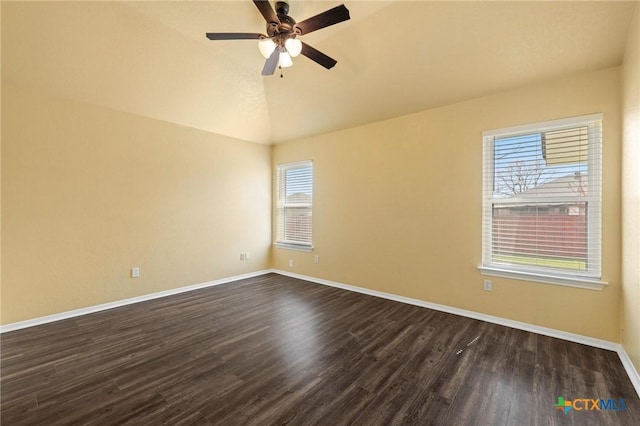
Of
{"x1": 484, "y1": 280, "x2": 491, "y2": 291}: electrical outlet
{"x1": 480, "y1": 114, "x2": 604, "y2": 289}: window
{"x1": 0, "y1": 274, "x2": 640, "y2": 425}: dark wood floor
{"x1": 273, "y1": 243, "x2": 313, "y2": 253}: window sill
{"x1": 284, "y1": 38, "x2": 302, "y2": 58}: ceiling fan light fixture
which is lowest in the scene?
{"x1": 0, "y1": 274, "x2": 640, "y2": 425}: dark wood floor

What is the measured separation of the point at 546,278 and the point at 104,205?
5280 millimetres

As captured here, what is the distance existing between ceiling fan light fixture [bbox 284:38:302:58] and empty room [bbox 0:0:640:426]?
0.8 inches

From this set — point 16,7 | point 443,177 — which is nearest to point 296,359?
point 443,177

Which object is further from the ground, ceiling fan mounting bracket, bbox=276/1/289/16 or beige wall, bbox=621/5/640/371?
ceiling fan mounting bracket, bbox=276/1/289/16

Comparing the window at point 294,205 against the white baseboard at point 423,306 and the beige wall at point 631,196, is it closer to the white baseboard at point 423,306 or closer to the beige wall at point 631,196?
the white baseboard at point 423,306

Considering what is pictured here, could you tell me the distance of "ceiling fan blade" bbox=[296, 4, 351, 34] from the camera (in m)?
1.96

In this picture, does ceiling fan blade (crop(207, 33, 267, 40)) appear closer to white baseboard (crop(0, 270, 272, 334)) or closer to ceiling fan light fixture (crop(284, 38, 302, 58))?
ceiling fan light fixture (crop(284, 38, 302, 58))

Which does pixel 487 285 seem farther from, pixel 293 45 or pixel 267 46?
pixel 267 46

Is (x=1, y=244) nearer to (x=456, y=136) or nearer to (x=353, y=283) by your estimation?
(x=353, y=283)

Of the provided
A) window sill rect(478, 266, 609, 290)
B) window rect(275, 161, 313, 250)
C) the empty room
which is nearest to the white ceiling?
the empty room

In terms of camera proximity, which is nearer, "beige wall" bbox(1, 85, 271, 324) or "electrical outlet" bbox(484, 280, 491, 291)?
"beige wall" bbox(1, 85, 271, 324)

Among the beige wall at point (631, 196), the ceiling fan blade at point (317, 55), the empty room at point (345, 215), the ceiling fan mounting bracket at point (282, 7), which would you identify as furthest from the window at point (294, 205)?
the beige wall at point (631, 196)

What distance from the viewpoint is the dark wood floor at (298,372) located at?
1.71m

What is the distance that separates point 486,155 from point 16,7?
4857 millimetres
